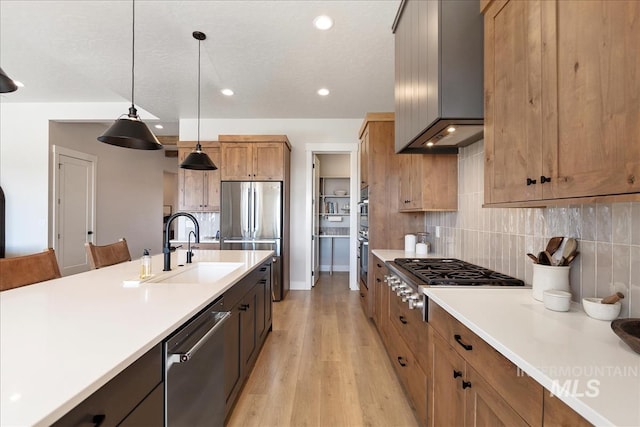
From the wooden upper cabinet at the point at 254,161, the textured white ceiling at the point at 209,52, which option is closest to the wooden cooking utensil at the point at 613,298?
the textured white ceiling at the point at 209,52

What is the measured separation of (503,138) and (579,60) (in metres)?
0.42

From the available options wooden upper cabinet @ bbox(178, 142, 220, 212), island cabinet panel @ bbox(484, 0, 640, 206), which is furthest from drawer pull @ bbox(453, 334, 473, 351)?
wooden upper cabinet @ bbox(178, 142, 220, 212)

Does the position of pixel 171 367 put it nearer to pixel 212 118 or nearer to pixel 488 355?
pixel 488 355

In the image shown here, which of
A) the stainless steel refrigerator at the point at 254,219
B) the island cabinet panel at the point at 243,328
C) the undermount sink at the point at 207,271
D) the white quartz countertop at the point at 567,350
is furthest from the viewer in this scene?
the stainless steel refrigerator at the point at 254,219

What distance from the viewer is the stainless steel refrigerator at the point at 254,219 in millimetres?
4363

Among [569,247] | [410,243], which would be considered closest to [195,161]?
[410,243]

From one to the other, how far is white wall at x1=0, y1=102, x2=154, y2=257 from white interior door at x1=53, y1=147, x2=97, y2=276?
19 centimetres

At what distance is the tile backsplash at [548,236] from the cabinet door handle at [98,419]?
5.54 feet

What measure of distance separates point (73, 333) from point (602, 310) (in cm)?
181

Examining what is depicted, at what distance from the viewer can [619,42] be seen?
2.63 ft

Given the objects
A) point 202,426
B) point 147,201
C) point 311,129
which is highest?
point 311,129

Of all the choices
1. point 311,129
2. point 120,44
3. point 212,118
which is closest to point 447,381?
point 120,44

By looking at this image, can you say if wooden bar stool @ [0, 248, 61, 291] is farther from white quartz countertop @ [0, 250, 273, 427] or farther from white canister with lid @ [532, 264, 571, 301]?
white canister with lid @ [532, 264, 571, 301]

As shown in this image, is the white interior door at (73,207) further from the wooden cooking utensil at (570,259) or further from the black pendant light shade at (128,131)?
the wooden cooking utensil at (570,259)
